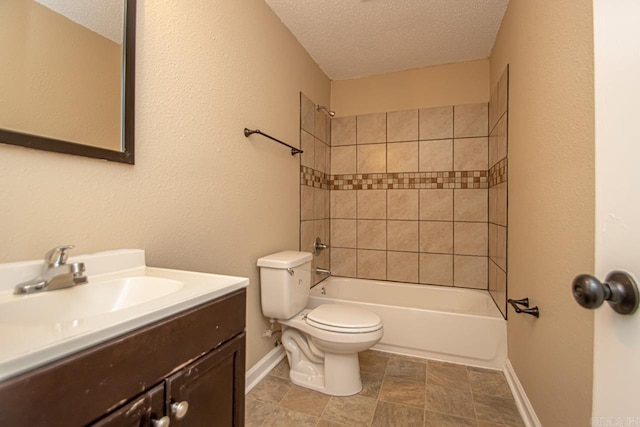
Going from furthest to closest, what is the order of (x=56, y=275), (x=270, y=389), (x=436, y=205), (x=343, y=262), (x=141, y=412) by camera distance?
(x=343, y=262) → (x=436, y=205) → (x=270, y=389) → (x=56, y=275) → (x=141, y=412)

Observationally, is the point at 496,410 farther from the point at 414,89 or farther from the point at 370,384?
the point at 414,89

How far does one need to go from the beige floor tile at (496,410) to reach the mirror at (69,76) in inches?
77.1

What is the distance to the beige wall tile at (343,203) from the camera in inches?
111

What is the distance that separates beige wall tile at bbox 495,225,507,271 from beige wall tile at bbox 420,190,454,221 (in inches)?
19.7

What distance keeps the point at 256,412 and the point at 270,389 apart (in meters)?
0.20

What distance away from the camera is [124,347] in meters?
0.54

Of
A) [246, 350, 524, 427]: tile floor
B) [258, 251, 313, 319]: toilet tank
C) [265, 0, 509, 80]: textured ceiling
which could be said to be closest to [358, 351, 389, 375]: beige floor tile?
[246, 350, 524, 427]: tile floor

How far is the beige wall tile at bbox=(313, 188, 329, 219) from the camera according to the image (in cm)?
253

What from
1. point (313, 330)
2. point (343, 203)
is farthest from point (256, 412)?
point (343, 203)

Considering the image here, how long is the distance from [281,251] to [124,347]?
1406 millimetres

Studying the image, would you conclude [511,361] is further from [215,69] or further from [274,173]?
[215,69]

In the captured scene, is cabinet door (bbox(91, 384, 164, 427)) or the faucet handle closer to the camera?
cabinet door (bbox(91, 384, 164, 427))

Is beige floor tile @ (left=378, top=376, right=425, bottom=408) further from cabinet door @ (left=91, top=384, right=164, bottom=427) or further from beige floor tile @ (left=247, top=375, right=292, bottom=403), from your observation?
cabinet door @ (left=91, top=384, right=164, bottom=427)

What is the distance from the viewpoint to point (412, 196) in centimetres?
262
